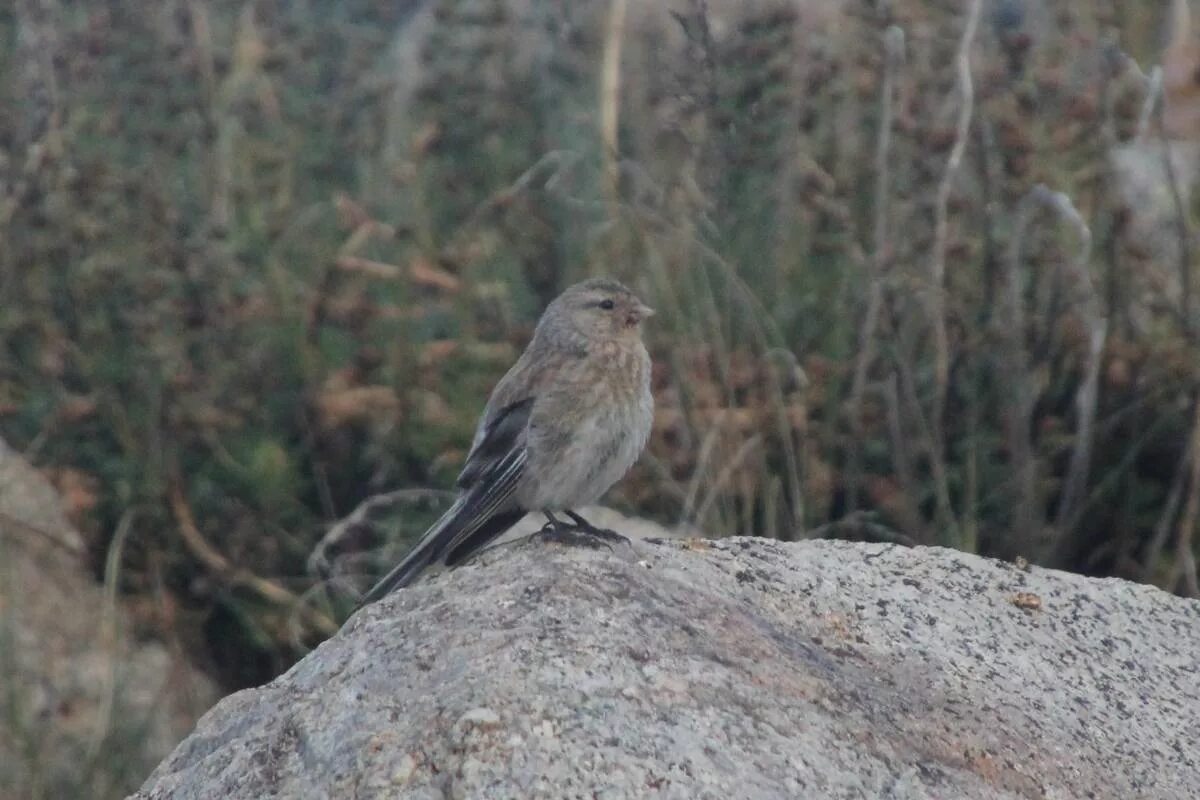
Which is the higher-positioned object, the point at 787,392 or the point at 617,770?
the point at 617,770

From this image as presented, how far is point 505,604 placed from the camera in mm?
2531

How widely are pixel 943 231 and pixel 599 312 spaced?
44.0 inches

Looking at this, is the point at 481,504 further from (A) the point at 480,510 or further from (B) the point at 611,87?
(B) the point at 611,87

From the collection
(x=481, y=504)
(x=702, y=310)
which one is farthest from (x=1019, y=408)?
(x=481, y=504)

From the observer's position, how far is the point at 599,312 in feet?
13.2

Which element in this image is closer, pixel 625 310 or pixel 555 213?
pixel 625 310

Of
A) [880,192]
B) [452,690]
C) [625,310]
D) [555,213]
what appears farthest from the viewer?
[555,213]

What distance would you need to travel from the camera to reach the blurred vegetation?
15.8ft

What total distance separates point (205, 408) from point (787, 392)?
1.58m

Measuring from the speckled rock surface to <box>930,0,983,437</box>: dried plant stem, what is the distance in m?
1.74

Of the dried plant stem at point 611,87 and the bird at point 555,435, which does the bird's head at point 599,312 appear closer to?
the bird at point 555,435

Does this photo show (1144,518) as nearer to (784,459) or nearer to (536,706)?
(784,459)

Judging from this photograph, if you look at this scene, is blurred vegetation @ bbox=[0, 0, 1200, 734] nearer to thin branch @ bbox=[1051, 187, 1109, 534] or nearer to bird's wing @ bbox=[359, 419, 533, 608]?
thin branch @ bbox=[1051, 187, 1109, 534]

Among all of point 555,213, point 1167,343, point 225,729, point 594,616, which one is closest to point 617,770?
point 594,616
